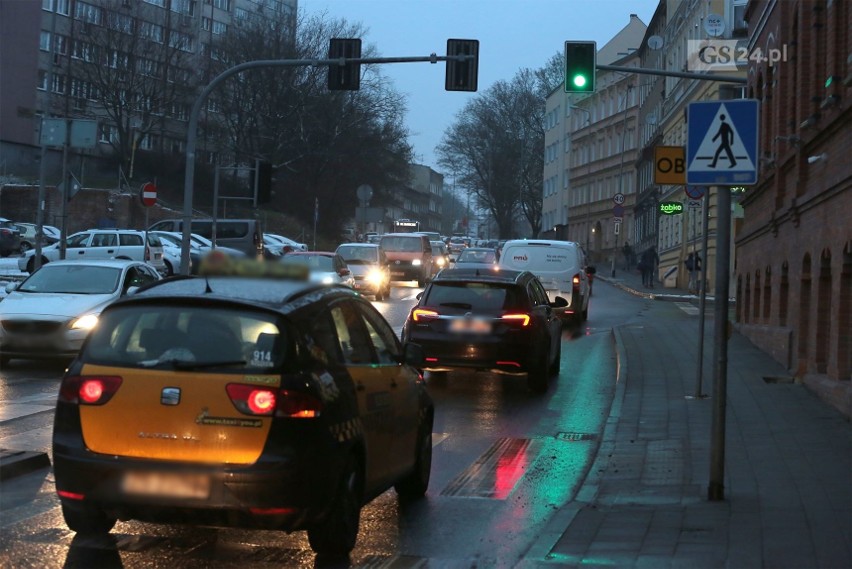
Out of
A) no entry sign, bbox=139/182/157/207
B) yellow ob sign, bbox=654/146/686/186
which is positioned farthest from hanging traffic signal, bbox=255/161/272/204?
no entry sign, bbox=139/182/157/207

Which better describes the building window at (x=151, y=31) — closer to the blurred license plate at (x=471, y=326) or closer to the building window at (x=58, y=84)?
the building window at (x=58, y=84)

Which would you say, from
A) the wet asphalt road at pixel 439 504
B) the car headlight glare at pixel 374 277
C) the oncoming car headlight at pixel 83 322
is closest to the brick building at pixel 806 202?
the wet asphalt road at pixel 439 504

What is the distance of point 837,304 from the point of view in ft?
44.9

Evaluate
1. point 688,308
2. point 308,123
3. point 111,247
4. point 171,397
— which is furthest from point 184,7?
point 171,397

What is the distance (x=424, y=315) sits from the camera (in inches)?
606

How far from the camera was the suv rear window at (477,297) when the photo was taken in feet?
50.3

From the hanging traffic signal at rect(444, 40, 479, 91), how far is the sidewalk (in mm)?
8935

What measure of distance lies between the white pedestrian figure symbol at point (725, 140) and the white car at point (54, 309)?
30.5 ft

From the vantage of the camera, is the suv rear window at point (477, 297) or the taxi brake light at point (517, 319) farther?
the suv rear window at point (477, 297)

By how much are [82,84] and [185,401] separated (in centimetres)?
6583

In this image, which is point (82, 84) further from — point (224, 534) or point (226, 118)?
point (224, 534)

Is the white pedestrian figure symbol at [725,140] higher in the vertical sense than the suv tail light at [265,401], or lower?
higher

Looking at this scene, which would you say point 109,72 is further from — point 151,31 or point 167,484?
point 167,484

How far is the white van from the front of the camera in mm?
27578
